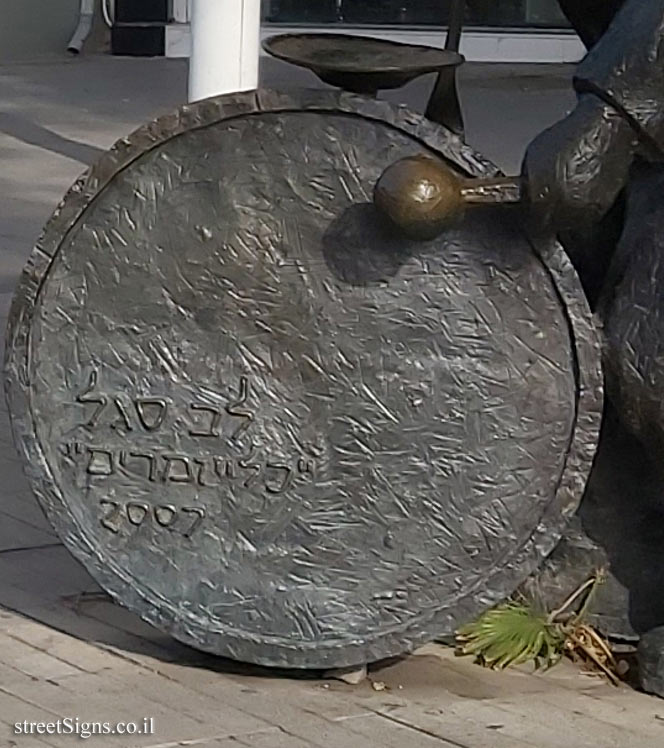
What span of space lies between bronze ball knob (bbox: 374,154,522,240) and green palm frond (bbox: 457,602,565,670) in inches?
37.2

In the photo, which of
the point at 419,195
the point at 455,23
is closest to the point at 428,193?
the point at 419,195

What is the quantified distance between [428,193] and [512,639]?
1.09 metres

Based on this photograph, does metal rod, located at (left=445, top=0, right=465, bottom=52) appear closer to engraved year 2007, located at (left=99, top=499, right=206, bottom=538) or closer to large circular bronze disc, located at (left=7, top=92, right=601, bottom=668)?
large circular bronze disc, located at (left=7, top=92, right=601, bottom=668)

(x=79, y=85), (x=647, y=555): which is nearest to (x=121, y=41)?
(x=79, y=85)

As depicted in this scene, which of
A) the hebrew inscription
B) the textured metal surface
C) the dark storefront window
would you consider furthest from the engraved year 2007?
the dark storefront window

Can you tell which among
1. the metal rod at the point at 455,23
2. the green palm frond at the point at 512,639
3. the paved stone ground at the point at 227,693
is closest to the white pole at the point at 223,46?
the metal rod at the point at 455,23

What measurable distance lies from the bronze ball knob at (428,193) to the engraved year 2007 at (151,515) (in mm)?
741

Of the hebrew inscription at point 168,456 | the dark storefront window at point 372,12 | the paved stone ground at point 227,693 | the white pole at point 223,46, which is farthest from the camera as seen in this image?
the dark storefront window at point 372,12

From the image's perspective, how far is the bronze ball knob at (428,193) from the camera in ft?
12.7

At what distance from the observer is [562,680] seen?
4.35 meters

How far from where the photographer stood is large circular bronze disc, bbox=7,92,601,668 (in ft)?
13.3

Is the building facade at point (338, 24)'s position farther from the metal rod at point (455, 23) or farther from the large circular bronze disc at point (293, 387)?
the large circular bronze disc at point (293, 387)

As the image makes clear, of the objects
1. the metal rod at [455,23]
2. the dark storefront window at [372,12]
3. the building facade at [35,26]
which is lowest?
the building facade at [35,26]

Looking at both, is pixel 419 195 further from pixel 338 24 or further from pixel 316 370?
pixel 338 24
